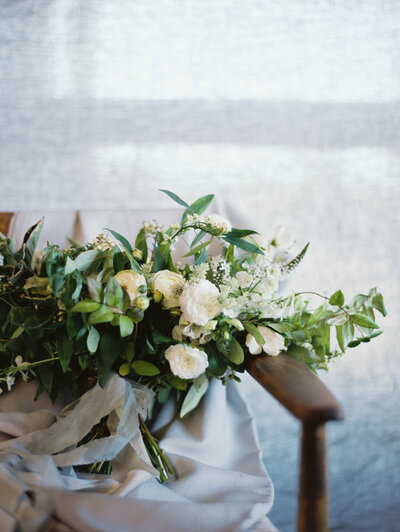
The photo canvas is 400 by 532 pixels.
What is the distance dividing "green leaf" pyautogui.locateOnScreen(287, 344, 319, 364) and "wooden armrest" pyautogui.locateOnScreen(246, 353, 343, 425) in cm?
3

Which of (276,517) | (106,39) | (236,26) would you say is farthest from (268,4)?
(276,517)

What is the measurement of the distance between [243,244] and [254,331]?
0.49 feet

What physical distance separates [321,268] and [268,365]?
78cm

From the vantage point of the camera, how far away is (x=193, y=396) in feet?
2.89

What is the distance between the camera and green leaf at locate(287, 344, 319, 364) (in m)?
0.80

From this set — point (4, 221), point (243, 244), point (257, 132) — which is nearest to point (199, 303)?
point (243, 244)

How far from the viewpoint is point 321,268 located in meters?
1.45

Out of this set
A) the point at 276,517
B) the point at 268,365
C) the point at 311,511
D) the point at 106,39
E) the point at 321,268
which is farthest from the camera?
the point at 321,268

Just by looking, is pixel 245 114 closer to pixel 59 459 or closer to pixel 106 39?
pixel 106 39

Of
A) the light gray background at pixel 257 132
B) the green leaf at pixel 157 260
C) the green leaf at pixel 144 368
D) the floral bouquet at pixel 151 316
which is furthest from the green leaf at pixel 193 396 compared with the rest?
the light gray background at pixel 257 132

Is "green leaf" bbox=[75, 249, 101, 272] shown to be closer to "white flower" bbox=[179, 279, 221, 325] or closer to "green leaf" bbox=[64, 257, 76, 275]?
"green leaf" bbox=[64, 257, 76, 275]

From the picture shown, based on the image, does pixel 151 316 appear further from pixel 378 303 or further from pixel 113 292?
pixel 378 303

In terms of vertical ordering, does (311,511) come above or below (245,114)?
below

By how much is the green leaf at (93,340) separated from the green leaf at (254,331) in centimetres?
22
